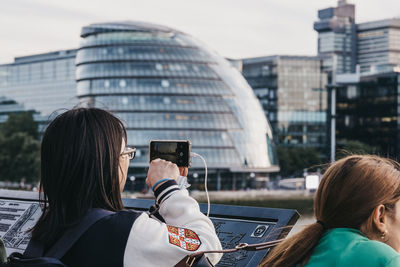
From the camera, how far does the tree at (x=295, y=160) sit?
332ft

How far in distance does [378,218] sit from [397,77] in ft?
375

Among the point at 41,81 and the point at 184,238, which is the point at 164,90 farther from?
the point at 184,238

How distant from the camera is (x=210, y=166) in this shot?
75.8 metres

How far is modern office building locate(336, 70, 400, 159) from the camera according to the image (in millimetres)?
112312

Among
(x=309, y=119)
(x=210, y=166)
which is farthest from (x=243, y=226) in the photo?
(x=309, y=119)

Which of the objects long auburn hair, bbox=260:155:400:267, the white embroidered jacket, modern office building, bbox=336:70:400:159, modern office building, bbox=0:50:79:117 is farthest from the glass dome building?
long auburn hair, bbox=260:155:400:267

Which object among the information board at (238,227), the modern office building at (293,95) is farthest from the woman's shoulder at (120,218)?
the modern office building at (293,95)

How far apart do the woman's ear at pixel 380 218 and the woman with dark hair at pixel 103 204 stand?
2.27 ft

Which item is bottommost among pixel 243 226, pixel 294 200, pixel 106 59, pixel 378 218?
pixel 294 200

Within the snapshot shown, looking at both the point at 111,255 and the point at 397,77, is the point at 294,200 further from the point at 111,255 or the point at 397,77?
the point at 111,255

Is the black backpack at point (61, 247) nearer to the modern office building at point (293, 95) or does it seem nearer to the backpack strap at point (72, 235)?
the backpack strap at point (72, 235)

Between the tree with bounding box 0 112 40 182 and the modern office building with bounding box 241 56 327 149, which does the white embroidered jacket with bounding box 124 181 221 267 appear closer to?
the tree with bounding box 0 112 40 182

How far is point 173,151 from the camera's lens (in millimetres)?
3357

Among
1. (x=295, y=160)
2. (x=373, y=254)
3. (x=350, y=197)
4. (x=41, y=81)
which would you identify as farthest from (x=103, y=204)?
(x=41, y=81)
